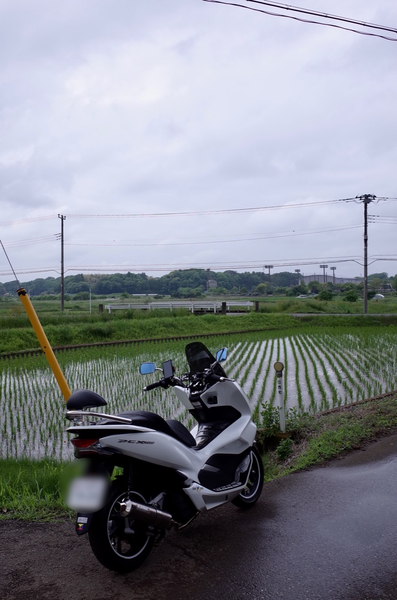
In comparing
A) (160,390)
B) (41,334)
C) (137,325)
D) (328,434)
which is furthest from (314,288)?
(41,334)

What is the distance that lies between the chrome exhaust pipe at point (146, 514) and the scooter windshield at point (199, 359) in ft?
3.94

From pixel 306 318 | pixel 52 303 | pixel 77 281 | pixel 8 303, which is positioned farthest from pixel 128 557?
pixel 77 281

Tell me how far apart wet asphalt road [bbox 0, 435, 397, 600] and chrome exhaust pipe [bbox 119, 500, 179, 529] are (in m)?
0.27

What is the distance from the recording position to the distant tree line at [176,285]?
43.4m

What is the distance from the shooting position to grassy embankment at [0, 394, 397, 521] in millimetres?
3979

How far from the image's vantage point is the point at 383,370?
1166cm

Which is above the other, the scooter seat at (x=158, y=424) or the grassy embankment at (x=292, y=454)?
the scooter seat at (x=158, y=424)

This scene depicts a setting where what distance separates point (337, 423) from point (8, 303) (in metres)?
20.9

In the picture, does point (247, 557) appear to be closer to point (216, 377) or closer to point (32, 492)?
point (216, 377)

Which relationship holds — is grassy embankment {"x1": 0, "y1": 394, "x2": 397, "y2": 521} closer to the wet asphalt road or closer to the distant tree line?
the wet asphalt road

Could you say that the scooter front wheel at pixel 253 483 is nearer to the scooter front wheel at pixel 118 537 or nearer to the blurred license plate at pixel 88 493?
the scooter front wheel at pixel 118 537

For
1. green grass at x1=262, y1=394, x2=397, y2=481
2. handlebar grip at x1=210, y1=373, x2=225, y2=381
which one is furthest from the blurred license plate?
green grass at x1=262, y1=394, x2=397, y2=481

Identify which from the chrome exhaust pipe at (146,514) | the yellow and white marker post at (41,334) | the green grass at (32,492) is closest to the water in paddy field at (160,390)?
the green grass at (32,492)

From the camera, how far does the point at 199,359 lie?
4078mm
